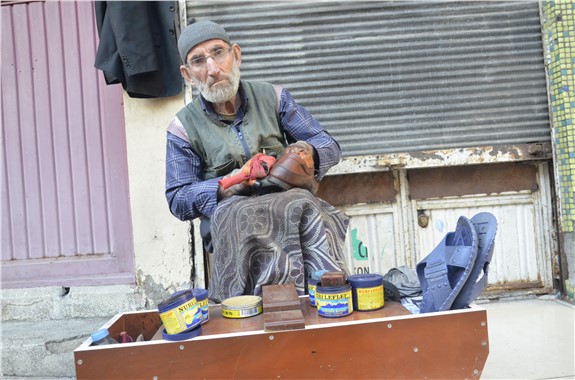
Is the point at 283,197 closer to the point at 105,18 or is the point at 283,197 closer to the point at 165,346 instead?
the point at 165,346

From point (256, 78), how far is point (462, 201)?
146 centimetres

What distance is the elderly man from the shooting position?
61.8 inches

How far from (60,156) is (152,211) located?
28.1 inches

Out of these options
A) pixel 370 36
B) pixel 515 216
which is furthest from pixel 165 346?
pixel 515 216

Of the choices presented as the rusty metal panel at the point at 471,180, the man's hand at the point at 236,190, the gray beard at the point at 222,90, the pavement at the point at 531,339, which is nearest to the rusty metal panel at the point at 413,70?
the rusty metal panel at the point at 471,180

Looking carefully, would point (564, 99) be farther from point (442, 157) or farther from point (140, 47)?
point (140, 47)

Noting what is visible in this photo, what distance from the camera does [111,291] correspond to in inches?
110

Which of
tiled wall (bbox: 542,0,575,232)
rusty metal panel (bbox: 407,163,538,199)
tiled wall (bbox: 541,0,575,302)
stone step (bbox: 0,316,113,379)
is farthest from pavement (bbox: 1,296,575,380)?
rusty metal panel (bbox: 407,163,538,199)

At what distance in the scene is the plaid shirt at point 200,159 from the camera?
72.2 inches

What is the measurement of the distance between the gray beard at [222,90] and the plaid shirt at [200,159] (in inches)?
2.9

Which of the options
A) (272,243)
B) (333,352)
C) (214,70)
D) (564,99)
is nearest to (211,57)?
(214,70)

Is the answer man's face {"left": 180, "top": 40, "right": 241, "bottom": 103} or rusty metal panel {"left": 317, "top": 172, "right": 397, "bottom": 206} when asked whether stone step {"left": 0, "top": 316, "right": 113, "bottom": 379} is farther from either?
rusty metal panel {"left": 317, "top": 172, "right": 397, "bottom": 206}

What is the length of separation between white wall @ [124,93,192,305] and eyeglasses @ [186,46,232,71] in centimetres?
82

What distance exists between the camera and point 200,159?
2014 mm
